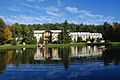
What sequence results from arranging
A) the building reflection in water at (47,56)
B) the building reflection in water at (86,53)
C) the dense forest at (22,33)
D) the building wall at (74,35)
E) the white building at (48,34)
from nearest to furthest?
the building reflection in water at (47,56) → the building reflection in water at (86,53) → the dense forest at (22,33) → the white building at (48,34) → the building wall at (74,35)

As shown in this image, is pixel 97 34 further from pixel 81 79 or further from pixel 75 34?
pixel 81 79

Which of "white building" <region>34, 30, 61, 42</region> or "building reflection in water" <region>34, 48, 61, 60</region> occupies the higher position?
"white building" <region>34, 30, 61, 42</region>

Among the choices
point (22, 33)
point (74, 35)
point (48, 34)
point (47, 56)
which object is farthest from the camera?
point (74, 35)

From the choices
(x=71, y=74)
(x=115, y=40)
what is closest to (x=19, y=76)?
(x=71, y=74)

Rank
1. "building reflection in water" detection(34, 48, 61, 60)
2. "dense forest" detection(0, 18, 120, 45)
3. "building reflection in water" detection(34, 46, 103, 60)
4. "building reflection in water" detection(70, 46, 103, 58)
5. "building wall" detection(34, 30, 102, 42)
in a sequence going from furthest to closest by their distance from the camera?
"building wall" detection(34, 30, 102, 42)
"dense forest" detection(0, 18, 120, 45)
"building reflection in water" detection(70, 46, 103, 58)
"building reflection in water" detection(34, 46, 103, 60)
"building reflection in water" detection(34, 48, 61, 60)

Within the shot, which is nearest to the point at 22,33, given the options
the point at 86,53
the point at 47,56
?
the point at 86,53

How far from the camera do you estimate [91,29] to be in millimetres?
198500

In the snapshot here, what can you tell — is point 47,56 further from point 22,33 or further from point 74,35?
point 74,35

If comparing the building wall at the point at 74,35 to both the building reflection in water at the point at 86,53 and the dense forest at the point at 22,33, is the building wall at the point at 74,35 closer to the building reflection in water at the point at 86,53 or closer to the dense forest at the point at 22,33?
the dense forest at the point at 22,33

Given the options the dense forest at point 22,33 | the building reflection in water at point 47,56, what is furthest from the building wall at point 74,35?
the building reflection in water at point 47,56

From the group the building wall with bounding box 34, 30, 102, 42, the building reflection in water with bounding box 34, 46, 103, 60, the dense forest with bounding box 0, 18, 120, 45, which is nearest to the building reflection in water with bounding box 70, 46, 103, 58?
the building reflection in water with bounding box 34, 46, 103, 60

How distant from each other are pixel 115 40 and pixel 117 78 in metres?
123

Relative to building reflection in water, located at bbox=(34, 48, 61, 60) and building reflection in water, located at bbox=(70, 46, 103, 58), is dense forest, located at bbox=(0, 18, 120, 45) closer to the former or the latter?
building reflection in water, located at bbox=(70, 46, 103, 58)

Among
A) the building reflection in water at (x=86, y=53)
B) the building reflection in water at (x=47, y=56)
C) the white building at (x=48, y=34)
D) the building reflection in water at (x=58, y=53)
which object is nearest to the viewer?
the building reflection in water at (x=47, y=56)
